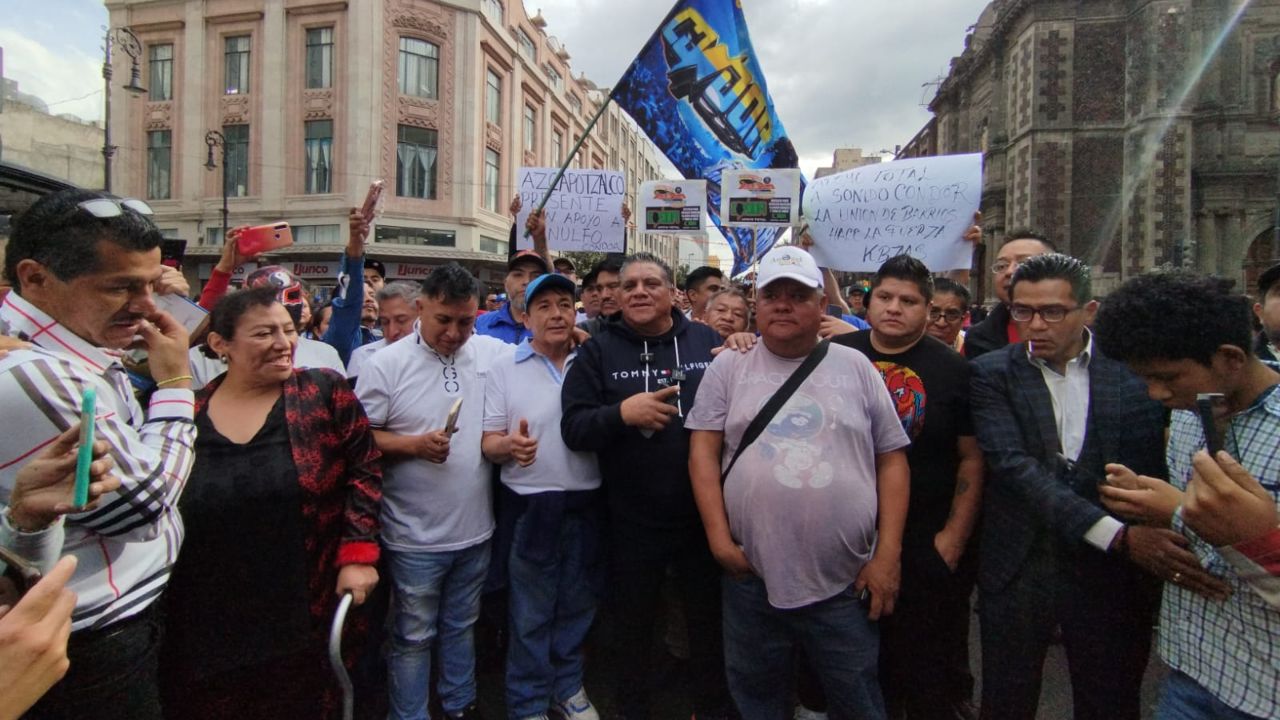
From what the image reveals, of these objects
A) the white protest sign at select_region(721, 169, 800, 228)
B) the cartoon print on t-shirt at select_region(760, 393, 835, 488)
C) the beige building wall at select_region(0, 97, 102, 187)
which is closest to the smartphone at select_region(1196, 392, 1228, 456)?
the cartoon print on t-shirt at select_region(760, 393, 835, 488)

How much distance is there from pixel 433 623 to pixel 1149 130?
29.2 metres

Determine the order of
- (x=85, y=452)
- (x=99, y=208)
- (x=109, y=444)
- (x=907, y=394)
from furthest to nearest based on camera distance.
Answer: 1. (x=907, y=394)
2. (x=99, y=208)
3. (x=109, y=444)
4. (x=85, y=452)

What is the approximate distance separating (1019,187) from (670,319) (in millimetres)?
27320

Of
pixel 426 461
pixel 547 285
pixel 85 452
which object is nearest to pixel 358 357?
pixel 426 461

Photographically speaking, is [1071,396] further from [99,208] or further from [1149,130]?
[1149,130]

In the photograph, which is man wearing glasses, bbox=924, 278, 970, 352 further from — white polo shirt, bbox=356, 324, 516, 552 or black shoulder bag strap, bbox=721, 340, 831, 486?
white polo shirt, bbox=356, 324, 516, 552

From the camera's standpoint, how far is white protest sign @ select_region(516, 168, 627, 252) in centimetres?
718

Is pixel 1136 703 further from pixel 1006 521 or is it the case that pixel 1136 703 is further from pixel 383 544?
pixel 383 544

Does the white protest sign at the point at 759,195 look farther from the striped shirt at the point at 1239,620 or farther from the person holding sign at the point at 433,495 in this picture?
the striped shirt at the point at 1239,620

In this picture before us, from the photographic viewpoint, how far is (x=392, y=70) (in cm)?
2464

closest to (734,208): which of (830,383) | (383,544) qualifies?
(830,383)

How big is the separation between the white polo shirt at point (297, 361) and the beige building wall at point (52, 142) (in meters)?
25.5

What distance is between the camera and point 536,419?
10.2 ft

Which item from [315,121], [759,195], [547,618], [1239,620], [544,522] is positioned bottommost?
[547,618]
